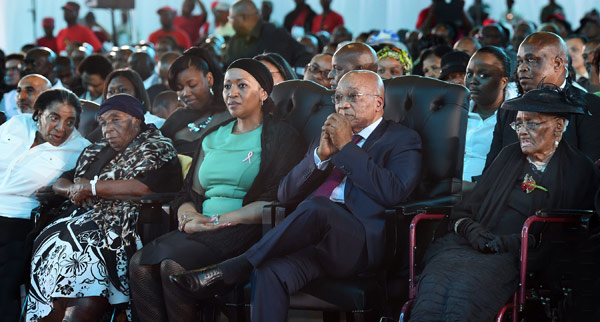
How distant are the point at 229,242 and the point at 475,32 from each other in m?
5.20

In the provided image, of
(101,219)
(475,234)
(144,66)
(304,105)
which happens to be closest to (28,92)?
(101,219)

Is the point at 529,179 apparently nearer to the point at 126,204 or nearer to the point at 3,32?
the point at 126,204

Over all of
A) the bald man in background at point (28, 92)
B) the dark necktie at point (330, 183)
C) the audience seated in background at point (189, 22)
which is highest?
the audience seated in background at point (189, 22)

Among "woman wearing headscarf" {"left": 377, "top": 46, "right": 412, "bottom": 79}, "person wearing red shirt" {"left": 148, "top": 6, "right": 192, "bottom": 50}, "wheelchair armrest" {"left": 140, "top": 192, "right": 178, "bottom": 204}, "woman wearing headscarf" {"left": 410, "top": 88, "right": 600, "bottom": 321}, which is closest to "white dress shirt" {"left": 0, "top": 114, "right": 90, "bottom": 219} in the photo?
"wheelchair armrest" {"left": 140, "top": 192, "right": 178, "bottom": 204}

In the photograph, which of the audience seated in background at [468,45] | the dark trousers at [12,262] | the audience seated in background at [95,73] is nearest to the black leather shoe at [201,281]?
the dark trousers at [12,262]

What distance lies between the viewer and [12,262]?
4.25 meters

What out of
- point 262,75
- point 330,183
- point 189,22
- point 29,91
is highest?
point 189,22

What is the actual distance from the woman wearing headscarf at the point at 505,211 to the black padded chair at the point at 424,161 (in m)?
0.17

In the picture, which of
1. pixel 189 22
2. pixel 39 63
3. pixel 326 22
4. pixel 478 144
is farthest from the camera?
pixel 189 22

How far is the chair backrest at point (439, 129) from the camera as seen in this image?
3523mm

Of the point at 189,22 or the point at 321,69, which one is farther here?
the point at 189,22

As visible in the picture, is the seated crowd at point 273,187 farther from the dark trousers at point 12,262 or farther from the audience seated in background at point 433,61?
the audience seated in background at point 433,61

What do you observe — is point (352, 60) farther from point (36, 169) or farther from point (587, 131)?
point (36, 169)

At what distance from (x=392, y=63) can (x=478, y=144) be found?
1001 millimetres
